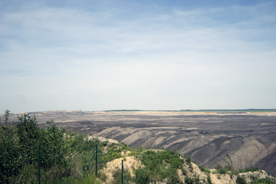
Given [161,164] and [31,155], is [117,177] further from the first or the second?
[31,155]

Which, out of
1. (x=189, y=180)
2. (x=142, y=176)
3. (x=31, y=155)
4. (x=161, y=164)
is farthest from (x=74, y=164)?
(x=189, y=180)

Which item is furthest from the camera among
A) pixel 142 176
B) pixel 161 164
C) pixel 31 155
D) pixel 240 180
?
pixel 240 180

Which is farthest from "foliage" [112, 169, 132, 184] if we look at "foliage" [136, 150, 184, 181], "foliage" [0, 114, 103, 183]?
"foliage" [0, 114, 103, 183]

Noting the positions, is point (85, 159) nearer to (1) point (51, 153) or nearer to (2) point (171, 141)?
(1) point (51, 153)

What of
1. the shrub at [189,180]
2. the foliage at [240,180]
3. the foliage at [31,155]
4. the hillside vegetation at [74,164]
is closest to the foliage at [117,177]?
the hillside vegetation at [74,164]

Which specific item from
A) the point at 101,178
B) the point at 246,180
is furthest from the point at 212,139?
the point at 101,178

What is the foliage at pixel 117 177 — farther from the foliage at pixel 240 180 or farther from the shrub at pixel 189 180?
the foliage at pixel 240 180

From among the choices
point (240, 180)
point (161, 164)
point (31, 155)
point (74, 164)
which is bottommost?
point (240, 180)

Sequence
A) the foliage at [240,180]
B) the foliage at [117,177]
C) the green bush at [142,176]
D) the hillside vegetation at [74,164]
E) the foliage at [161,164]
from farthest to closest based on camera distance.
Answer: the foliage at [240,180]
the foliage at [161,164]
the green bush at [142,176]
the foliage at [117,177]
the hillside vegetation at [74,164]
